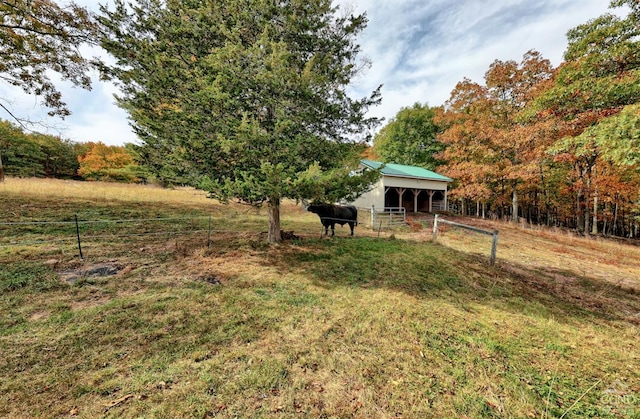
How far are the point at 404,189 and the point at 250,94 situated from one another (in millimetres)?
15951

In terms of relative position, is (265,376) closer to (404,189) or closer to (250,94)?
(250,94)

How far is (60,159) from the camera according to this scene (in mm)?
40719

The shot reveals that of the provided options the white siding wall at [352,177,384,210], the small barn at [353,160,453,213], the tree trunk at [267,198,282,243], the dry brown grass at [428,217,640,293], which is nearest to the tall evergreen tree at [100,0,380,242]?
the tree trunk at [267,198,282,243]

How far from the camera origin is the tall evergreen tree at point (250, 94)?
5.08 metres

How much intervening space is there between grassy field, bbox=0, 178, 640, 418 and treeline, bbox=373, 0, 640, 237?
13.3 ft

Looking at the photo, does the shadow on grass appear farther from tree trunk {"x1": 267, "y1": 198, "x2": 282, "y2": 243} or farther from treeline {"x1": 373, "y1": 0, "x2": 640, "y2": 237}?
treeline {"x1": 373, "y1": 0, "x2": 640, "y2": 237}

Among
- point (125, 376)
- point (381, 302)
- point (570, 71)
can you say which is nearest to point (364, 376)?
point (381, 302)

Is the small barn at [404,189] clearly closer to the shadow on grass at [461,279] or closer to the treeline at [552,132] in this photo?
the treeline at [552,132]

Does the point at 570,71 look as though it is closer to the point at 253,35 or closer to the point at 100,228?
the point at 253,35

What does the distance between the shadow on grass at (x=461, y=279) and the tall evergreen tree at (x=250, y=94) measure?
2.00 metres

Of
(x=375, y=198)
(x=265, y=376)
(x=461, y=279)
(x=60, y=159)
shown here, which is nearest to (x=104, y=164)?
(x=60, y=159)

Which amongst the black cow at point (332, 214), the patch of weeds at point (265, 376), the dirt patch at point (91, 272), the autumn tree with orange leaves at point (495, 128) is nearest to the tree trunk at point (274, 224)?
the black cow at point (332, 214)

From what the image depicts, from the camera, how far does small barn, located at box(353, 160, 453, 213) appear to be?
17156 millimetres

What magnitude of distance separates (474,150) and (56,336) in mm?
21850
